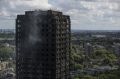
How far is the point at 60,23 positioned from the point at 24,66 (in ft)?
29.1

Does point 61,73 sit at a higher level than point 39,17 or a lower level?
lower

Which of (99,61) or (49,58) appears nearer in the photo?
(49,58)

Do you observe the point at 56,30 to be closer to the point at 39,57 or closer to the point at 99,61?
the point at 39,57

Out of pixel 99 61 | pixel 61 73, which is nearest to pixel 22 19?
pixel 61 73

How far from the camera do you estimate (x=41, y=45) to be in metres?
53.5

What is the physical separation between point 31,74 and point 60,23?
9267mm

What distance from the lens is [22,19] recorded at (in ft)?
180

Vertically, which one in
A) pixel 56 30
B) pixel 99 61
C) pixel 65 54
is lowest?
pixel 99 61

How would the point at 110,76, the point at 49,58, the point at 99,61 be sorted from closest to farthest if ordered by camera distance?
the point at 49,58, the point at 110,76, the point at 99,61

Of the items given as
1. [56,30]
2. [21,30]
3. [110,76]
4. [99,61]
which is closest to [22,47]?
[21,30]

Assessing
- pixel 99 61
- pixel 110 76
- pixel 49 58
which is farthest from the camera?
pixel 99 61

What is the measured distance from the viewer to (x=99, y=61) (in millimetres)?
168875

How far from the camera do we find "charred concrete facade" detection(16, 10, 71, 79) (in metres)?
53.0

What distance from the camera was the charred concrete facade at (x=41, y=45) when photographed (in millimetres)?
53031
